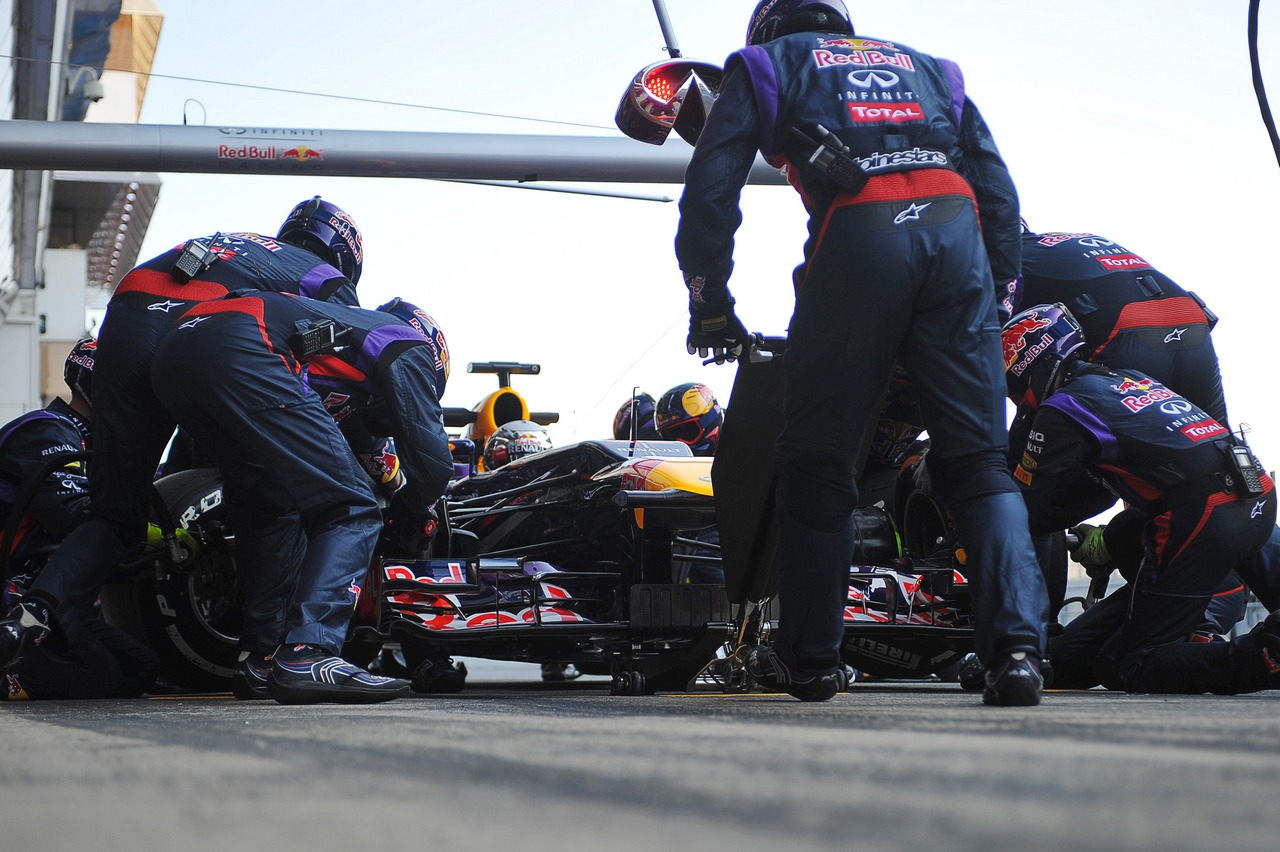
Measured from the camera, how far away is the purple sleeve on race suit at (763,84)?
11.4 feet

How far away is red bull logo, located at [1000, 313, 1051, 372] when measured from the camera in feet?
15.4

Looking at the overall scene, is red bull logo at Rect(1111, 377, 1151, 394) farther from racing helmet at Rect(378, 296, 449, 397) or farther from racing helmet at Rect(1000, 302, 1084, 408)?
racing helmet at Rect(378, 296, 449, 397)

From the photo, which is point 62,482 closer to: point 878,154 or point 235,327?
point 235,327

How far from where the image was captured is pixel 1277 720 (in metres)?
2.38

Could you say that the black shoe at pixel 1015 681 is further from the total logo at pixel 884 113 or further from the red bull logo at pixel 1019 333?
the red bull logo at pixel 1019 333

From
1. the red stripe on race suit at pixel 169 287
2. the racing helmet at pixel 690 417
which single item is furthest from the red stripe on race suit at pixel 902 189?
the racing helmet at pixel 690 417

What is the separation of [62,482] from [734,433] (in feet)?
7.86

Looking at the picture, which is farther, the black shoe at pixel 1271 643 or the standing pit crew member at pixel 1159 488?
the standing pit crew member at pixel 1159 488

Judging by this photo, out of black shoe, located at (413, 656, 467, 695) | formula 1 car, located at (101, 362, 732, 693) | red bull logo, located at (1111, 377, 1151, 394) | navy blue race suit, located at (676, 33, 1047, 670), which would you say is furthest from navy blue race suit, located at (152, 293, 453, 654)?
red bull logo, located at (1111, 377, 1151, 394)

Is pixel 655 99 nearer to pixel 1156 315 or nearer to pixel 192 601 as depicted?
pixel 1156 315

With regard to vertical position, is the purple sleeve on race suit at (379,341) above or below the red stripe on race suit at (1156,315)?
below

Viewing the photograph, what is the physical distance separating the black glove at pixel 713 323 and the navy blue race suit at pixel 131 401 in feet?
5.28

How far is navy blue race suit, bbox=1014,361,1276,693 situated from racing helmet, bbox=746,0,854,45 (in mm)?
1429

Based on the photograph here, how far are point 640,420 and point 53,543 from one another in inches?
171
